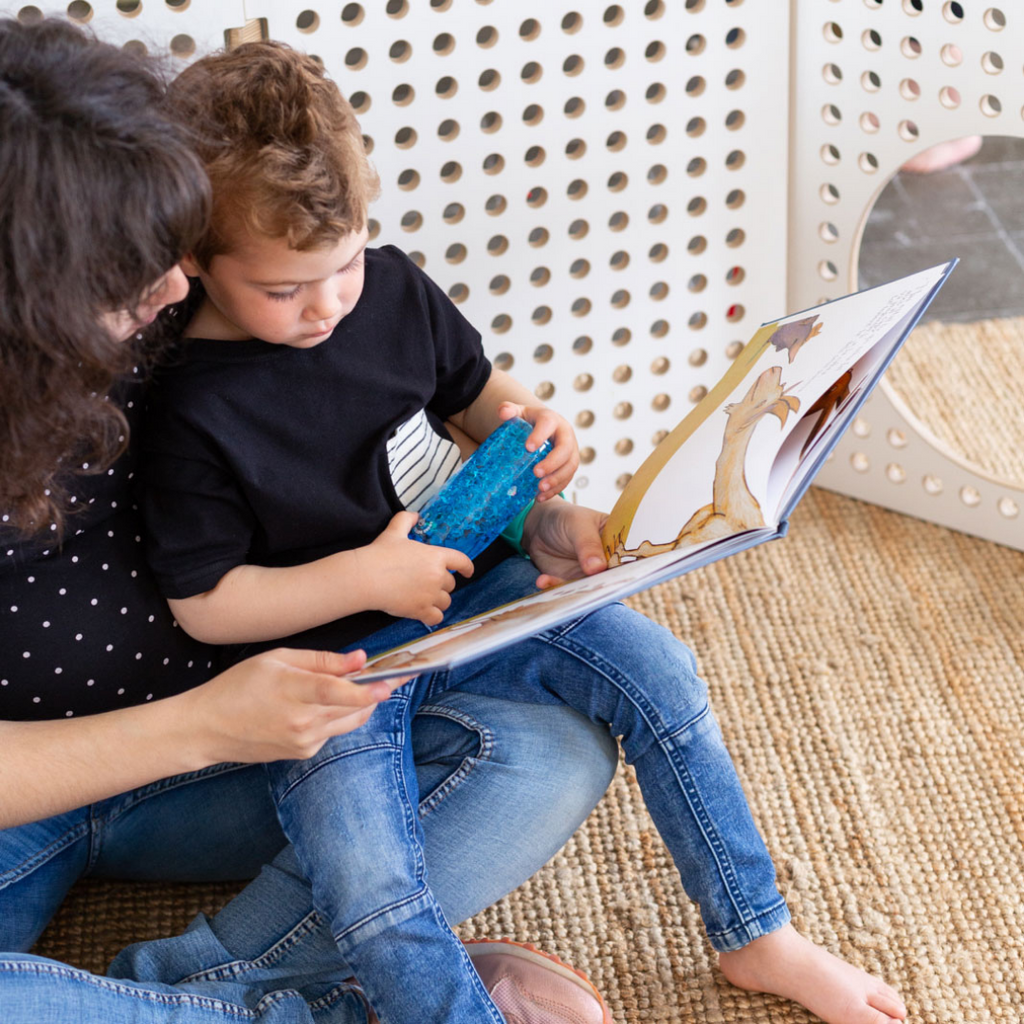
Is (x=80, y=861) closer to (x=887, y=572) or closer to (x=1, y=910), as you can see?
(x=1, y=910)

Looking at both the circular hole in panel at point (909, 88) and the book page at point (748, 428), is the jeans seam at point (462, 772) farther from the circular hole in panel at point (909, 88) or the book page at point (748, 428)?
the circular hole in panel at point (909, 88)

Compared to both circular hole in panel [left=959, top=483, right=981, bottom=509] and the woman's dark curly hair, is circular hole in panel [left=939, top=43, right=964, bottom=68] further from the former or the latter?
the woman's dark curly hair

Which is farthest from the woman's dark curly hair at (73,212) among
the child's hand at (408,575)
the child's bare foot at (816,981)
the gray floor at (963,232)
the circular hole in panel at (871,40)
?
the gray floor at (963,232)

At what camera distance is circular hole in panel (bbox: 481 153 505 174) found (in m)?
1.06

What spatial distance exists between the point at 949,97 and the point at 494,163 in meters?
0.39

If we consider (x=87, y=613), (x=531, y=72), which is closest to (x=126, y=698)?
(x=87, y=613)

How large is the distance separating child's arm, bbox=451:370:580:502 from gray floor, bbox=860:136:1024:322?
88 cm

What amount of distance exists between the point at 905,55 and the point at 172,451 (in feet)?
2.34

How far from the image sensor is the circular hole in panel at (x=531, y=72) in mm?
1025

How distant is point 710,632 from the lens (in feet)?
3.91

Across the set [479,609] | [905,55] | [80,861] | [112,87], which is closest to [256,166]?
[112,87]

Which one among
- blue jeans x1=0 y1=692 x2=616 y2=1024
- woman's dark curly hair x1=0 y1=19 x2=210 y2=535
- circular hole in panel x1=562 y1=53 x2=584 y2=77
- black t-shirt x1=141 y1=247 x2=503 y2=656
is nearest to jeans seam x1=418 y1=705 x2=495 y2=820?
blue jeans x1=0 y1=692 x2=616 y2=1024

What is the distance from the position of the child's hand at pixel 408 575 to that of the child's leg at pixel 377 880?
87mm

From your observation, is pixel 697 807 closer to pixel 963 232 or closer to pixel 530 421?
pixel 530 421
